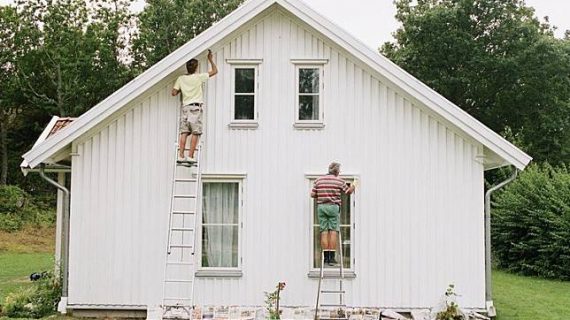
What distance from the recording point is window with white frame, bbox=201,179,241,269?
1231cm

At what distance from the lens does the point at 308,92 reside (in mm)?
12547

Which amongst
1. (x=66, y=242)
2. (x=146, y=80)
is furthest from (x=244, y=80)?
(x=66, y=242)

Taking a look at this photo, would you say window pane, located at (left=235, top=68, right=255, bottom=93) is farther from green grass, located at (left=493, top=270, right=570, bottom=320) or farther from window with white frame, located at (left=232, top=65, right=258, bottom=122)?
green grass, located at (left=493, top=270, right=570, bottom=320)

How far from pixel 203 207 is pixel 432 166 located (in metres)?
3.86

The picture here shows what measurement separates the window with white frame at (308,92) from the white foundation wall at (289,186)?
0.13m

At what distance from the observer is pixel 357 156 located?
12352mm

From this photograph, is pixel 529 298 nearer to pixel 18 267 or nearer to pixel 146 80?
pixel 146 80

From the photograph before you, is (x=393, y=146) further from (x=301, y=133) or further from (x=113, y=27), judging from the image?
(x=113, y=27)

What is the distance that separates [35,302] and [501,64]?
24119mm

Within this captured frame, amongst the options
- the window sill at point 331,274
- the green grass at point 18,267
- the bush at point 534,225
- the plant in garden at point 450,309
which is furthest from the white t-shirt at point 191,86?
the bush at point 534,225

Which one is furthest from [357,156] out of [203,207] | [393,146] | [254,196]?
[203,207]

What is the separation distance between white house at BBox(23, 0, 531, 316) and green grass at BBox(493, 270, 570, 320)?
1346 millimetres

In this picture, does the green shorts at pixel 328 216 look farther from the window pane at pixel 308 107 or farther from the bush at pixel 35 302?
the bush at pixel 35 302

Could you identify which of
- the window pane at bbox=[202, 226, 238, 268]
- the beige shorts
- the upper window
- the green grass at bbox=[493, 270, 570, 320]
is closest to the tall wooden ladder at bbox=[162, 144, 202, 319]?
the window pane at bbox=[202, 226, 238, 268]
